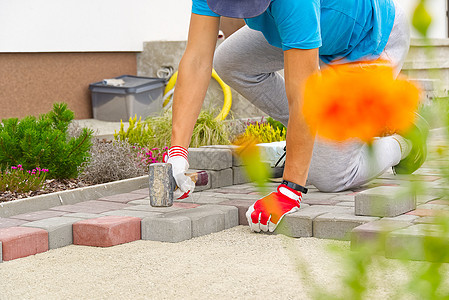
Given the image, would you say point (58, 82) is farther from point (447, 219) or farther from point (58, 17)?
point (447, 219)

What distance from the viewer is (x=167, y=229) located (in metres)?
2.70

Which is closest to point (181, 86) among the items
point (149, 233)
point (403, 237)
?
point (149, 233)

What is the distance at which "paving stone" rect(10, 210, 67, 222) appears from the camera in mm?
2892

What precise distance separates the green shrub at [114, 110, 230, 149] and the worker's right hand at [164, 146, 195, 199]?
178cm

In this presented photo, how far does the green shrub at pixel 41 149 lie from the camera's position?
352cm

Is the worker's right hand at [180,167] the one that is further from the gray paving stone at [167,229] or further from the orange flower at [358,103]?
the orange flower at [358,103]

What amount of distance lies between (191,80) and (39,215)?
95 cm

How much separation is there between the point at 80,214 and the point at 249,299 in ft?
4.22

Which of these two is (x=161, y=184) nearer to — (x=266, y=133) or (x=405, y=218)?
(x=405, y=218)

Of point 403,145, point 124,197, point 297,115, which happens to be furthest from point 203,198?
point 403,145

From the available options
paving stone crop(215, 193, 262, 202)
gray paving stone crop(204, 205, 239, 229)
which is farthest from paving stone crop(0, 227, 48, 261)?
paving stone crop(215, 193, 262, 202)

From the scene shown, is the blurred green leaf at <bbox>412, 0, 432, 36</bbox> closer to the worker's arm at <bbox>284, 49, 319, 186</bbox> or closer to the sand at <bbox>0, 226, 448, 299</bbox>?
the sand at <bbox>0, 226, 448, 299</bbox>

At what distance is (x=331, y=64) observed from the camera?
315 centimetres

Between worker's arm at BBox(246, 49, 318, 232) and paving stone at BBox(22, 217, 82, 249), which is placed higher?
worker's arm at BBox(246, 49, 318, 232)
